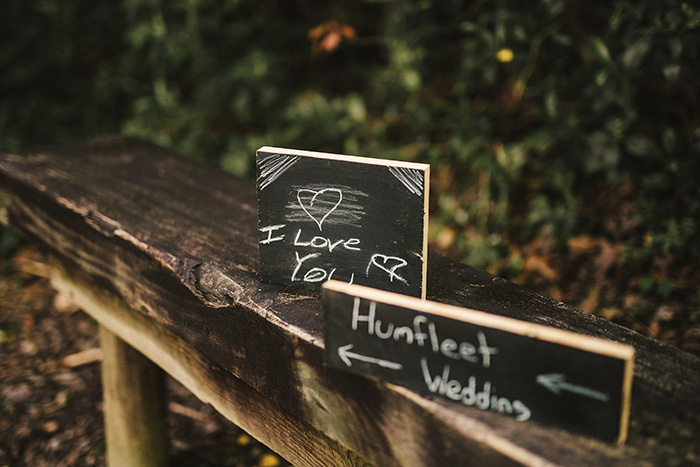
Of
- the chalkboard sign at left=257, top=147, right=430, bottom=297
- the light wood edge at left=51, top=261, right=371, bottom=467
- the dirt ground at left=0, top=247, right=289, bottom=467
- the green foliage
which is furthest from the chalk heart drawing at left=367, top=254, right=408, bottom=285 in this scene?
the green foliage

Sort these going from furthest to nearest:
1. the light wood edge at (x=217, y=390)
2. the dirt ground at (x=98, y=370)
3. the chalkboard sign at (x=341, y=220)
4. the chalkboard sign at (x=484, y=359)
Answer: the dirt ground at (x=98, y=370), the light wood edge at (x=217, y=390), the chalkboard sign at (x=341, y=220), the chalkboard sign at (x=484, y=359)

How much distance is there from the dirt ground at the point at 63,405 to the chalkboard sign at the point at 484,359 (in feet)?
4.48

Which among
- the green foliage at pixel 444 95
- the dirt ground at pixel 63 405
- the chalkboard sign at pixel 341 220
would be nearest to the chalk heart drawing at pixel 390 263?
the chalkboard sign at pixel 341 220

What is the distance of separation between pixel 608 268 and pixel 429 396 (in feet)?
6.07

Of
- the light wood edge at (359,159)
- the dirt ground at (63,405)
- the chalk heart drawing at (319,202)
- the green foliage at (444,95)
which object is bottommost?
the dirt ground at (63,405)

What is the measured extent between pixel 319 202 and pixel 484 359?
0.43 m

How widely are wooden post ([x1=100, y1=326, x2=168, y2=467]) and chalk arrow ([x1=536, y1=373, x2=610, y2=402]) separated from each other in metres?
1.36

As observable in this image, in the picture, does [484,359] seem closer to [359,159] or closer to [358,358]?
[358,358]

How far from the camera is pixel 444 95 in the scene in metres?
3.45

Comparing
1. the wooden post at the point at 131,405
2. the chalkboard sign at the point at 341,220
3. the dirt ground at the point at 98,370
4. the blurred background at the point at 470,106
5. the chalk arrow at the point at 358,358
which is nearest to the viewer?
the chalk arrow at the point at 358,358

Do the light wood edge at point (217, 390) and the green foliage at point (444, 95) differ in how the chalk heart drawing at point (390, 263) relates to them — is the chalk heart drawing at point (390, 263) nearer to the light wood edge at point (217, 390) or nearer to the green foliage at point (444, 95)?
the light wood edge at point (217, 390)

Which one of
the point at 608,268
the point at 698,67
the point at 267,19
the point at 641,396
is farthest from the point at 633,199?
the point at 267,19

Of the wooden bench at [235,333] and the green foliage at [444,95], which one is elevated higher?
the green foliage at [444,95]

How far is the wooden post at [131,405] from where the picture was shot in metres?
1.71
